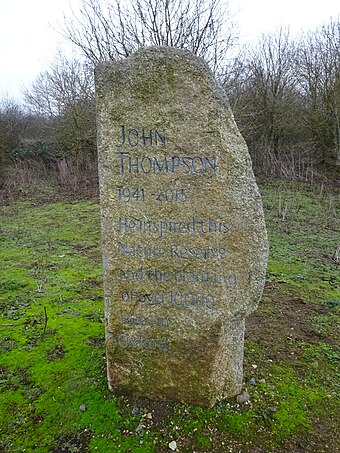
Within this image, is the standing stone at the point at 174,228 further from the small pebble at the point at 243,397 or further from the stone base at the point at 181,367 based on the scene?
the small pebble at the point at 243,397

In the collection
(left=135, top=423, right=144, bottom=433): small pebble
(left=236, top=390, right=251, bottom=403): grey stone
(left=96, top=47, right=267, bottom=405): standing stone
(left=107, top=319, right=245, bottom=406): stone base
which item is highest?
(left=96, top=47, right=267, bottom=405): standing stone

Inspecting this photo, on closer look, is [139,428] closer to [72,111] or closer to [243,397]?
[243,397]

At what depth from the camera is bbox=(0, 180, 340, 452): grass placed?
270 centimetres

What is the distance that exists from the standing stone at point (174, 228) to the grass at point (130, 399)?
31 centimetres

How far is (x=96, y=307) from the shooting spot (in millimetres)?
4590

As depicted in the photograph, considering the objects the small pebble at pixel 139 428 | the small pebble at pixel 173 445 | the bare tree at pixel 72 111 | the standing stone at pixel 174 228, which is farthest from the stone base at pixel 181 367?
the bare tree at pixel 72 111

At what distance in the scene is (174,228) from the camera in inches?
107

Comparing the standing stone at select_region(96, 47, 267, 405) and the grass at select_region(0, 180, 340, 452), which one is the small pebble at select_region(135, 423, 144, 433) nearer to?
the grass at select_region(0, 180, 340, 452)

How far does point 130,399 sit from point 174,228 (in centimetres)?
150

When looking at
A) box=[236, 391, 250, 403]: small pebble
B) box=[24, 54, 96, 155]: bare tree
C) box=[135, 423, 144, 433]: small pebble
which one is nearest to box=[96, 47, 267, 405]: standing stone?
box=[236, 391, 250, 403]: small pebble

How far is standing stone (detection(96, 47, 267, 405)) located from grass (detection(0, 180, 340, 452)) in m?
0.31

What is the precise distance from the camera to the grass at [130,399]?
2.70m

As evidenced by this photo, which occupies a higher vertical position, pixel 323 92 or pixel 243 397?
pixel 323 92

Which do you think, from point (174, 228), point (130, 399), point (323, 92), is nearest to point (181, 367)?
point (130, 399)
